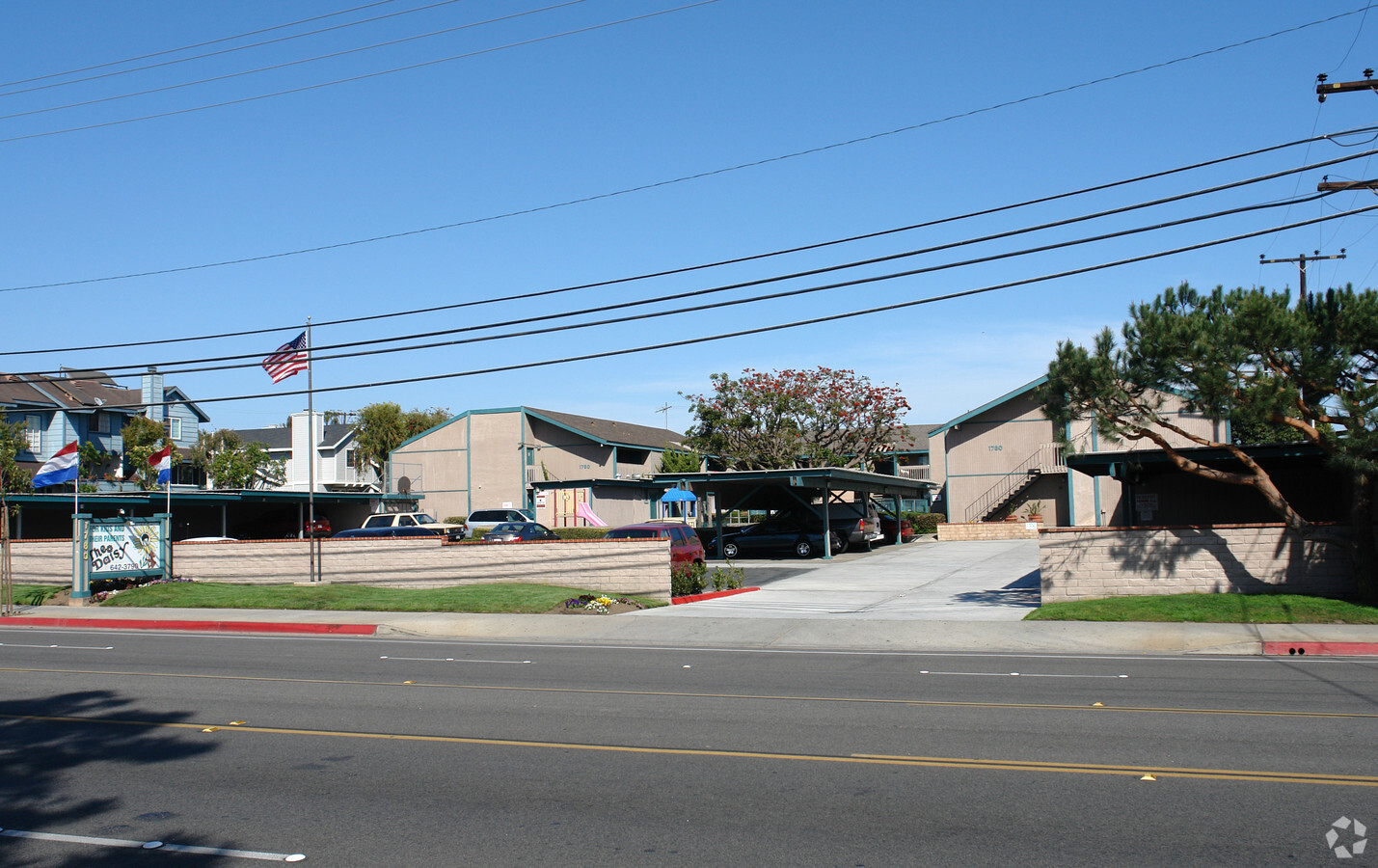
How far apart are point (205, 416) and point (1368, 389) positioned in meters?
61.8

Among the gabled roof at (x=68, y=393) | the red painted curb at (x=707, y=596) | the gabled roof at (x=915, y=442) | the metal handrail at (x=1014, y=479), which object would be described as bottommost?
the red painted curb at (x=707, y=596)

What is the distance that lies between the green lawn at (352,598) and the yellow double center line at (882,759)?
11.0m

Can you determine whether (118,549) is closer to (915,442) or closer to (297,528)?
(297,528)

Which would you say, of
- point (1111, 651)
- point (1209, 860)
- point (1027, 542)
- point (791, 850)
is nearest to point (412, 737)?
point (791, 850)

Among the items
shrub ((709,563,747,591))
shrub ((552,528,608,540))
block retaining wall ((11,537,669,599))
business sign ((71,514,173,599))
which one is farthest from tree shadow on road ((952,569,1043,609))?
shrub ((552,528,608,540))

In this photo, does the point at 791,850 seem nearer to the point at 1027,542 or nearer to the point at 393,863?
the point at 393,863

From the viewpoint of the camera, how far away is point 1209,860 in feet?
18.2

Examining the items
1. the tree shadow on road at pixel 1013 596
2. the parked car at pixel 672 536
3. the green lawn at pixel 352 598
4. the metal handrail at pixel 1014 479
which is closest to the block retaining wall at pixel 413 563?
the green lawn at pixel 352 598

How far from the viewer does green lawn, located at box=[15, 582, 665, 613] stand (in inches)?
830

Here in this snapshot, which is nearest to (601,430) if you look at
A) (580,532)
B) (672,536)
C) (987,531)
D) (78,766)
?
(580,532)

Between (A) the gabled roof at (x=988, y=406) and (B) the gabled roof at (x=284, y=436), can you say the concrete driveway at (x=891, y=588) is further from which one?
(B) the gabled roof at (x=284, y=436)

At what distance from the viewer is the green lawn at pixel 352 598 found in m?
21.1

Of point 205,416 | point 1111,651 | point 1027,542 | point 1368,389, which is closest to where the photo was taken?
point 1111,651

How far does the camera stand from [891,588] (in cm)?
2530
